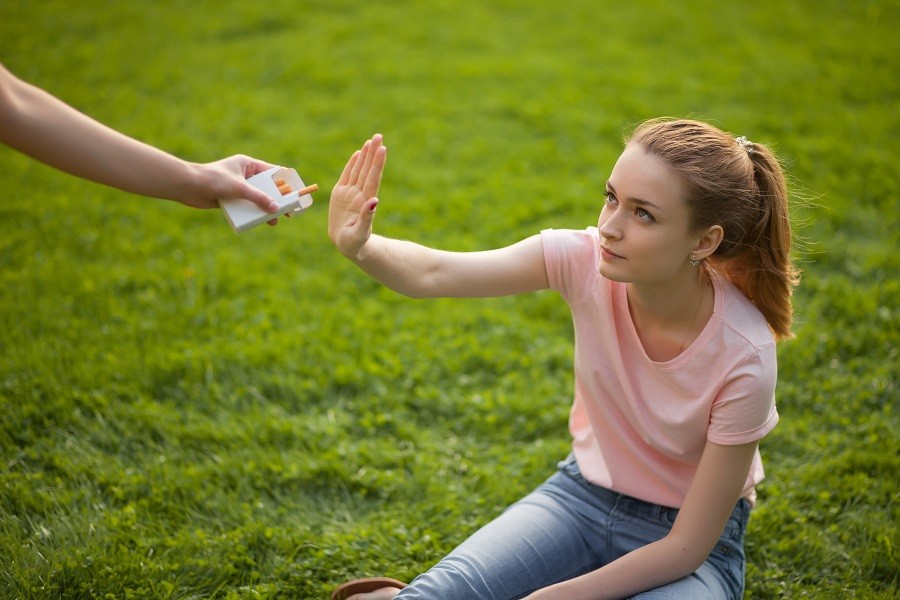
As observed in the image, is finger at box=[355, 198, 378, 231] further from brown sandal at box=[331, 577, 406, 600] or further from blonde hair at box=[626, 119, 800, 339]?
brown sandal at box=[331, 577, 406, 600]

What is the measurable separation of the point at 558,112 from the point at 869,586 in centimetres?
418

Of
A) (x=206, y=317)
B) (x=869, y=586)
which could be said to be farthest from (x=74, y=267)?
(x=869, y=586)

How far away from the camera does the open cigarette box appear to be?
245 centimetres

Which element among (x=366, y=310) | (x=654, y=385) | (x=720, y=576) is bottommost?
(x=720, y=576)

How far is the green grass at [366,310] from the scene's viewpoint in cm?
302

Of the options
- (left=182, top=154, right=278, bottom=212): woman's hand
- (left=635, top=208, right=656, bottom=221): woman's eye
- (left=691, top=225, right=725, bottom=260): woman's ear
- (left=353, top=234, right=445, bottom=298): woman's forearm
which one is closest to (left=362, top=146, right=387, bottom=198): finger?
(left=353, top=234, right=445, bottom=298): woman's forearm

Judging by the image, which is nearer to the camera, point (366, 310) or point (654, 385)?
point (654, 385)

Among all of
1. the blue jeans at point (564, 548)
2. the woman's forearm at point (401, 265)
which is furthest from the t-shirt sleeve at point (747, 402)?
the woman's forearm at point (401, 265)

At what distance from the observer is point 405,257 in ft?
7.89

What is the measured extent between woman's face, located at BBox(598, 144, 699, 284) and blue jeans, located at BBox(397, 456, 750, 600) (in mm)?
783

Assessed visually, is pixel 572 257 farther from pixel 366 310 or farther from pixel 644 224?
pixel 366 310

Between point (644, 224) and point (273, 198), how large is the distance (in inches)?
43.3

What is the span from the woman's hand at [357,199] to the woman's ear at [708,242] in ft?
3.05

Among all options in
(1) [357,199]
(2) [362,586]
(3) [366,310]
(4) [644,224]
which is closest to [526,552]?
(2) [362,586]
